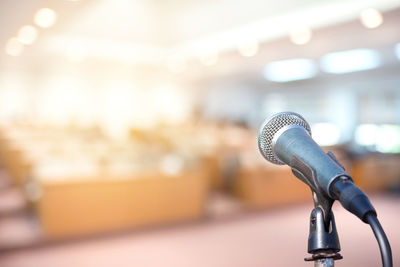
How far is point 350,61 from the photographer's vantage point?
9820 millimetres

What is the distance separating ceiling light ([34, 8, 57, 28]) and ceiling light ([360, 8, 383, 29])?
15.1ft

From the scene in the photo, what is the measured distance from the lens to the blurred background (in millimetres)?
4098

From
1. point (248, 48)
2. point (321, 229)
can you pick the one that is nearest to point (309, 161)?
point (321, 229)

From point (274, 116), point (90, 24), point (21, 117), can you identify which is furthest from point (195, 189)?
point (21, 117)

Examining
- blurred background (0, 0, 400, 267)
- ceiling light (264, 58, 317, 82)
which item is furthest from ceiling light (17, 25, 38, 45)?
ceiling light (264, 58, 317, 82)

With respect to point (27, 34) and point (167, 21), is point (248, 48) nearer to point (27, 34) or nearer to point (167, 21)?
point (167, 21)

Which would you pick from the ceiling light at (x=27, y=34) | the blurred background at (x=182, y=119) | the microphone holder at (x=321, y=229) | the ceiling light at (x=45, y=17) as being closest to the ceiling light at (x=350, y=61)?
the blurred background at (x=182, y=119)

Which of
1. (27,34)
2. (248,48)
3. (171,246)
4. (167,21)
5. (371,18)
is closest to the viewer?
(171,246)

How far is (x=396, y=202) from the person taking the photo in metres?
6.21

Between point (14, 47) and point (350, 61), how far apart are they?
829 centimetres

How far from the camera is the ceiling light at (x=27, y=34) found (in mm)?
6004

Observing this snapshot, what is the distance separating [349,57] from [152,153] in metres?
6.40

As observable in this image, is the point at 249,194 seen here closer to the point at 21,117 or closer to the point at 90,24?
the point at 90,24

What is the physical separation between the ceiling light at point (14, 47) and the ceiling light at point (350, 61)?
6.80 meters
